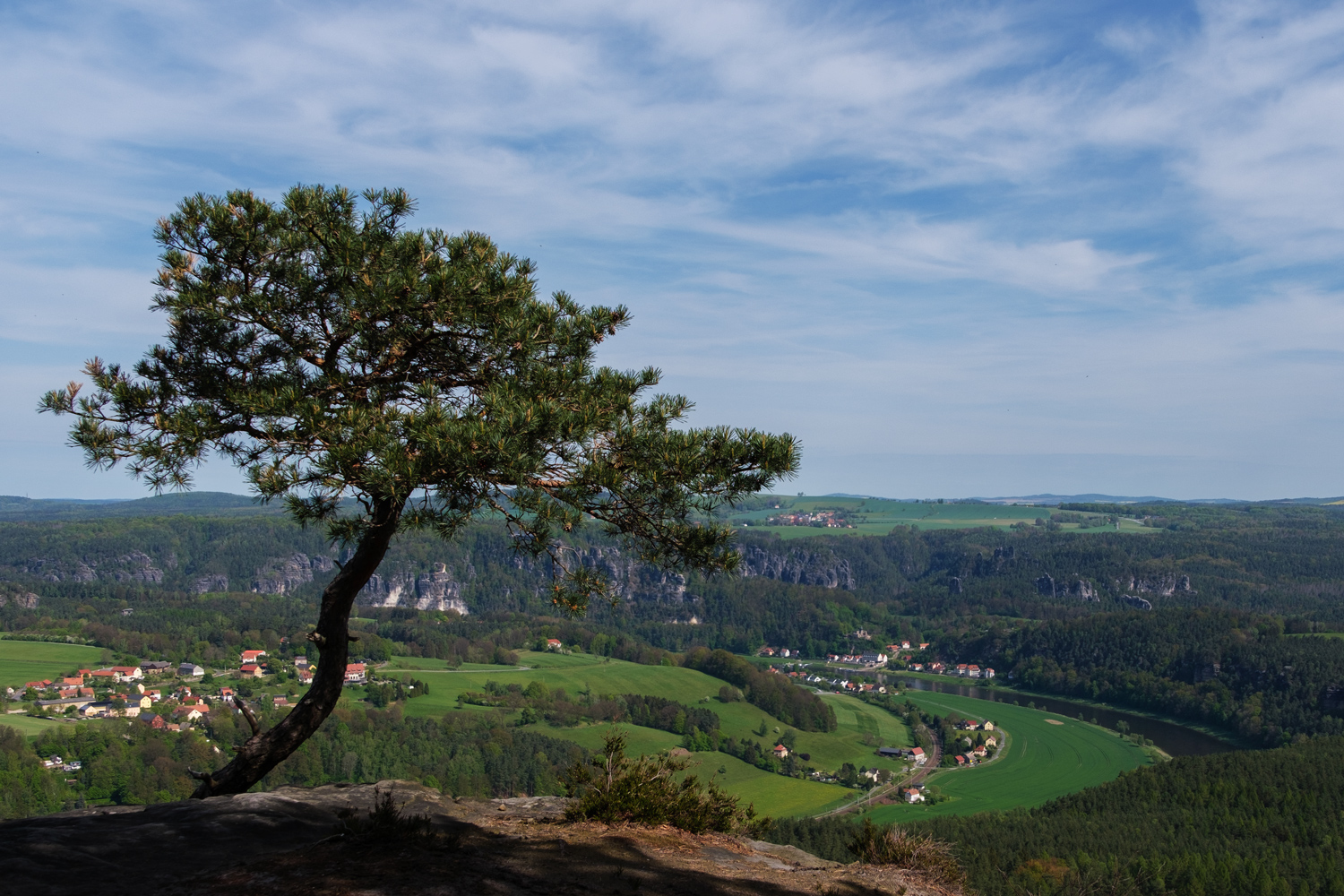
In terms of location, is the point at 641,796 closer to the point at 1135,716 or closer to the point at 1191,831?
the point at 1191,831

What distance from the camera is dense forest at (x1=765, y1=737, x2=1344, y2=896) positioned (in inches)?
1998

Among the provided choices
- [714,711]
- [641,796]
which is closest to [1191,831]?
[714,711]

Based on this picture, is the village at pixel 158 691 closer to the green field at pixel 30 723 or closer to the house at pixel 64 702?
the house at pixel 64 702

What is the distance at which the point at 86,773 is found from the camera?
71000 millimetres

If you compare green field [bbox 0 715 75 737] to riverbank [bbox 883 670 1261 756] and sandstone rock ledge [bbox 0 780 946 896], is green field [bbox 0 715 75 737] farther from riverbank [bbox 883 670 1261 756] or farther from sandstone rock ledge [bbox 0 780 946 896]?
riverbank [bbox 883 670 1261 756]

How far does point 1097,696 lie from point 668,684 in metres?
84.7

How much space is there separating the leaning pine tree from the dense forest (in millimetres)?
39558

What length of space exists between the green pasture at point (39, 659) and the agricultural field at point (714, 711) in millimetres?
42950

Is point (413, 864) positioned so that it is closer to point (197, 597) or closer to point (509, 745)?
point (509, 745)

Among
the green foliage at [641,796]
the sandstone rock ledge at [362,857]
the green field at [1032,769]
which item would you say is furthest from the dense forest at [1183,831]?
the sandstone rock ledge at [362,857]

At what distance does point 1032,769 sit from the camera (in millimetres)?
97562

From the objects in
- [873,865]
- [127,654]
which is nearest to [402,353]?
[873,865]

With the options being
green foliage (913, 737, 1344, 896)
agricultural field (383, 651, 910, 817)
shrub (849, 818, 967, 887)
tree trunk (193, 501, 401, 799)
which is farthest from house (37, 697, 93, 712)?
shrub (849, 818, 967, 887)

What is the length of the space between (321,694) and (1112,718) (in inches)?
6181
